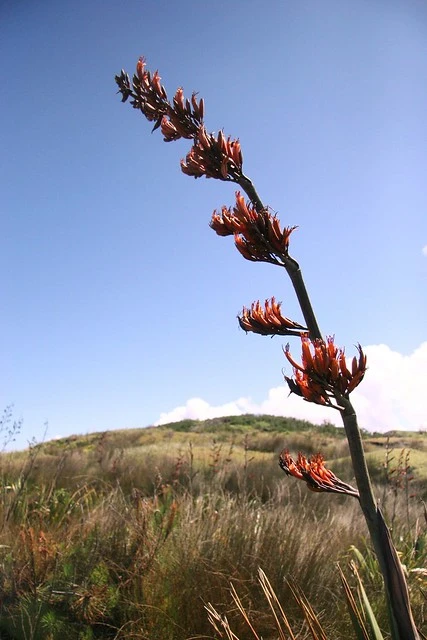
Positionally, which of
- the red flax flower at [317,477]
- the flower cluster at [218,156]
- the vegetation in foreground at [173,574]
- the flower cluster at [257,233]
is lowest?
the vegetation in foreground at [173,574]

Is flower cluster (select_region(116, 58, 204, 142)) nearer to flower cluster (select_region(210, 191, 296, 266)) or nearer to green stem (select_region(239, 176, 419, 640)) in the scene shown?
flower cluster (select_region(210, 191, 296, 266))

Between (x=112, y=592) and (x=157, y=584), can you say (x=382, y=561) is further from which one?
(x=112, y=592)

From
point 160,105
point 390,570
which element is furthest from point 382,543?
point 160,105

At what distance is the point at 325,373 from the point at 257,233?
641mm

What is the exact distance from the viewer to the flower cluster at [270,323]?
1891 mm

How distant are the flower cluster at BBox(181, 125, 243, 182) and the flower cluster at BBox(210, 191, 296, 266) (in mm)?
209

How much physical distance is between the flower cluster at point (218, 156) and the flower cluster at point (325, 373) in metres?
0.95

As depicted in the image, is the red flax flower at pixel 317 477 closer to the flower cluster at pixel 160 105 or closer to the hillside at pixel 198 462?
the flower cluster at pixel 160 105

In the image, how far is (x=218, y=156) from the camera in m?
2.25

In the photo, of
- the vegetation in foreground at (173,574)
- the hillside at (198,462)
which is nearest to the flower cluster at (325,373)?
the vegetation in foreground at (173,574)

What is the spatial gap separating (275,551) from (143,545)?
1089 millimetres

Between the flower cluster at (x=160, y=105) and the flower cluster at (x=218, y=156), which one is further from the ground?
the flower cluster at (x=160, y=105)

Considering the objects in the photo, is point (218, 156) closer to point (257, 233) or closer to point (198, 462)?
point (257, 233)

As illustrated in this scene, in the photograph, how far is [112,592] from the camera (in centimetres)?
378
